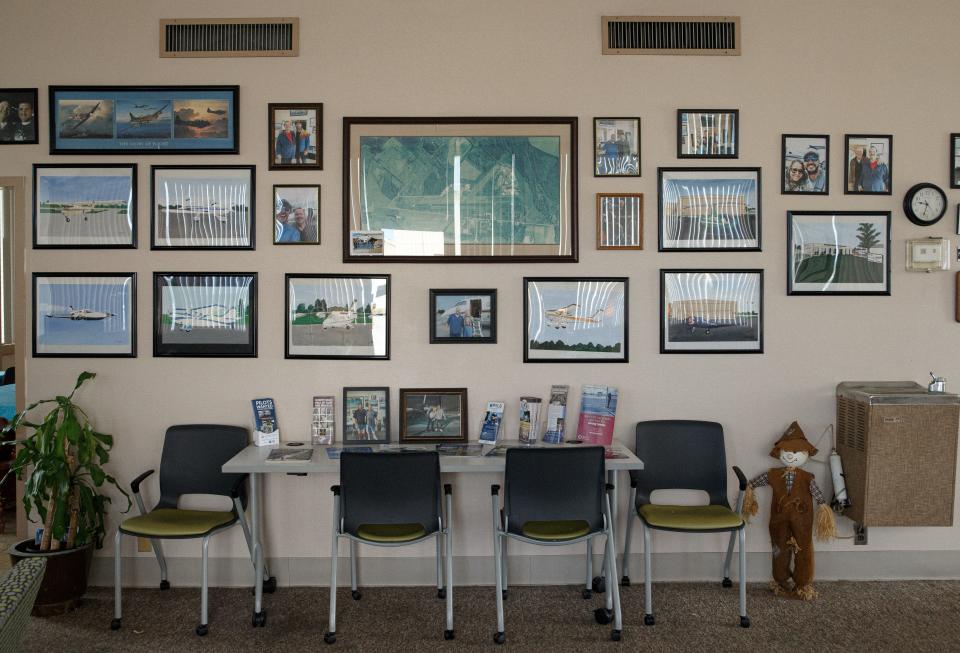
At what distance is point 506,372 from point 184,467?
189cm

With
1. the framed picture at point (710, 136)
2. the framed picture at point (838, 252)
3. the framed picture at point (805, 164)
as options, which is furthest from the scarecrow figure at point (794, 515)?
the framed picture at point (710, 136)

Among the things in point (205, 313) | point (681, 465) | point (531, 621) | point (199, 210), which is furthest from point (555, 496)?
point (199, 210)

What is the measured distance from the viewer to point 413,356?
3.90m

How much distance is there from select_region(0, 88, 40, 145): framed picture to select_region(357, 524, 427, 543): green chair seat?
2.94 metres

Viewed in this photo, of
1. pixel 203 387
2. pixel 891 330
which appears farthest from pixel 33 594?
pixel 891 330

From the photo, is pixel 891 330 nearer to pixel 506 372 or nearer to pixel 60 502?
pixel 506 372

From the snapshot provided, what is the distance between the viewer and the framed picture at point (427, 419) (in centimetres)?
387

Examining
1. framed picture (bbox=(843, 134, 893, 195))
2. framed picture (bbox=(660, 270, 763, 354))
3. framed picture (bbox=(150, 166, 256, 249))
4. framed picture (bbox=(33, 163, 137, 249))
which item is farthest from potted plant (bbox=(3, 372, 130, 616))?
framed picture (bbox=(843, 134, 893, 195))

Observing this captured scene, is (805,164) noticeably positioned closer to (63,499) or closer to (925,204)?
(925,204)

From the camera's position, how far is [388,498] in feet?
10.5

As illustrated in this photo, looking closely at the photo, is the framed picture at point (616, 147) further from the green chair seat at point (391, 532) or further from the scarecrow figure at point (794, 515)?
the green chair seat at point (391, 532)

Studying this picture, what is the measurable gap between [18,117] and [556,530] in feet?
12.5

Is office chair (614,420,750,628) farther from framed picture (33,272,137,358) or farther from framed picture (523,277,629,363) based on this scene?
framed picture (33,272,137,358)

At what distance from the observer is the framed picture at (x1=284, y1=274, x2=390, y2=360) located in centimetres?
387
